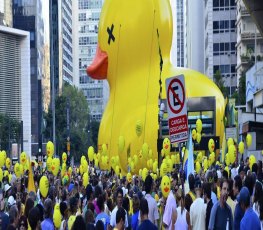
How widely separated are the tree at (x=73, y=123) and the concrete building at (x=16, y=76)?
6.27m

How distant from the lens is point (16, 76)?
9888cm

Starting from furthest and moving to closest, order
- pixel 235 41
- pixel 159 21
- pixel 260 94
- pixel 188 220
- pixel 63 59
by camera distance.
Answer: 1. pixel 63 59
2. pixel 235 41
3. pixel 260 94
4. pixel 159 21
5. pixel 188 220

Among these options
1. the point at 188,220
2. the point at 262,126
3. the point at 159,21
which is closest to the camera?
the point at 188,220

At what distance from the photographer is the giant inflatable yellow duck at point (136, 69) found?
28859mm

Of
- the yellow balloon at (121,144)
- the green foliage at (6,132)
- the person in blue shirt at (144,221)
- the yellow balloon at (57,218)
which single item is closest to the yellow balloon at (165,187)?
the yellow balloon at (57,218)

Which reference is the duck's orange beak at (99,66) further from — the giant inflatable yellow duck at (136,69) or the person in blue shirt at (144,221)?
the person in blue shirt at (144,221)

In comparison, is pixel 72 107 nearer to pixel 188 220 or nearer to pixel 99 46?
pixel 99 46

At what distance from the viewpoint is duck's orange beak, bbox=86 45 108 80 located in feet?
100

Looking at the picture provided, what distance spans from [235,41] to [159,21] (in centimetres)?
4128

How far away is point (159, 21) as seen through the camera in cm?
2941

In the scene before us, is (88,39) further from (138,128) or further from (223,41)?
(138,128)

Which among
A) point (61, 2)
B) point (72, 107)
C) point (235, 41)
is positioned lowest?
point (72, 107)

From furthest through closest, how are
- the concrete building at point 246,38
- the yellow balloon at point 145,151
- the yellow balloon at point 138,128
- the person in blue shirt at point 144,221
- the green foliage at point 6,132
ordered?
the green foliage at point 6,132
the concrete building at point 246,38
the yellow balloon at point 138,128
the yellow balloon at point 145,151
the person in blue shirt at point 144,221

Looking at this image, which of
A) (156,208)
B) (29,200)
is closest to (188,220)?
(156,208)
